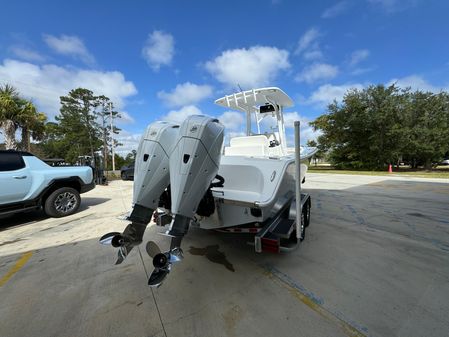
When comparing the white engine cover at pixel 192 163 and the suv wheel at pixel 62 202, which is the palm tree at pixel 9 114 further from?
the white engine cover at pixel 192 163

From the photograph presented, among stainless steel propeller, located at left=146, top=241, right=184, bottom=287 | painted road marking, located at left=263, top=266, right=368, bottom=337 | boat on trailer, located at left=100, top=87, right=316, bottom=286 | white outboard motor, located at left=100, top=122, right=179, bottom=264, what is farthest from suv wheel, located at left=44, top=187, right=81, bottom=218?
painted road marking, located at left=263, top=266, right=368, bottom=337

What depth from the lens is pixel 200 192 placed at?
1.99m

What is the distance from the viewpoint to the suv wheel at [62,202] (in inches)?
202

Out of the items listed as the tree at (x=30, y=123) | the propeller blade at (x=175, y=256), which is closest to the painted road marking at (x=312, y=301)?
the propeller blade at (x=175, y=256)

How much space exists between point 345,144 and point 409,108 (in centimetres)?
719

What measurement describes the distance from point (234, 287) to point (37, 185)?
5078 mm

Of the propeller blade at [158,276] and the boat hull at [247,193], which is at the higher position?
the boat hull at [247,193]

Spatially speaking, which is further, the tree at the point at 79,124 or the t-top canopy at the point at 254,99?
the tree at the point at 79,124

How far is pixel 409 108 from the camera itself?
2261cm

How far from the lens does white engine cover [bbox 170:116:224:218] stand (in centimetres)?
189

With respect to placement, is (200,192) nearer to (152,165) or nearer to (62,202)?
(152,165)

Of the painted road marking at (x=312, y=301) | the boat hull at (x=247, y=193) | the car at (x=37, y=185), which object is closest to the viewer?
the painted road marking at (x=312, y=301)

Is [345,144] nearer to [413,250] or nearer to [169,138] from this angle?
[413,250]

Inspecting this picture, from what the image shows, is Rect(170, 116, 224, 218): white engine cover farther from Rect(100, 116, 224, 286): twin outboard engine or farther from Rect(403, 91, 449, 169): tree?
Rect(403, 91, 449, 169): tree
